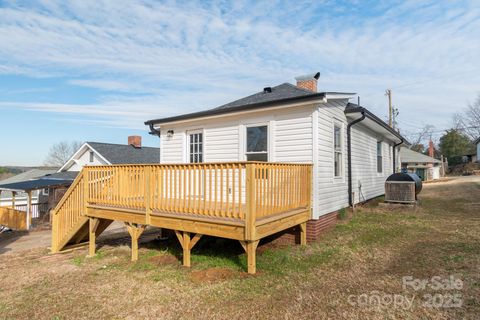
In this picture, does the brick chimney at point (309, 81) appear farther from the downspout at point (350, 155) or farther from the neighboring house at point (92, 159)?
the neighboring house at point (92, 159)

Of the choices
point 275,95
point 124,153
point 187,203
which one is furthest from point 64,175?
point 187,203

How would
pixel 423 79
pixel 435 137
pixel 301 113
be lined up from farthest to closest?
pixel 435 137 → pixel 423 79 → pixel 301 113

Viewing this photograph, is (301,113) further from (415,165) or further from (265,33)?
(415,165)

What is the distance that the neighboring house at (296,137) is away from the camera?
259 inches

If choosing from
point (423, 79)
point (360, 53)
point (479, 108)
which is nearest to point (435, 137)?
point (479, 108)

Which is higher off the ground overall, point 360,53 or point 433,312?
point 360,53

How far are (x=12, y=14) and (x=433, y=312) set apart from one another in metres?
11.8

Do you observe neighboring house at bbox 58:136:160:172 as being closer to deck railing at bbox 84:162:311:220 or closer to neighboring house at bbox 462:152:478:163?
deck railing at bbox 84:162:311:220

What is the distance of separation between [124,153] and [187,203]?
67.0 ft

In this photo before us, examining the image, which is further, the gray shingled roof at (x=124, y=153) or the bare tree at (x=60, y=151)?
the bare tree at (x=60, y=151)

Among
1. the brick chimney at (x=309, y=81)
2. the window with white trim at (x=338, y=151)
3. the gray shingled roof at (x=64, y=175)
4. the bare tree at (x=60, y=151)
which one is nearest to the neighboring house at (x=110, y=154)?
the gray shingled roof at (x=64, y=175)

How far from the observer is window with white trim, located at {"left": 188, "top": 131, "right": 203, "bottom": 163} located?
28.4ft

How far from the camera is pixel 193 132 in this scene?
8.77 meters

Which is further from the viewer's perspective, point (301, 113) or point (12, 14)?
point (12, 14)
